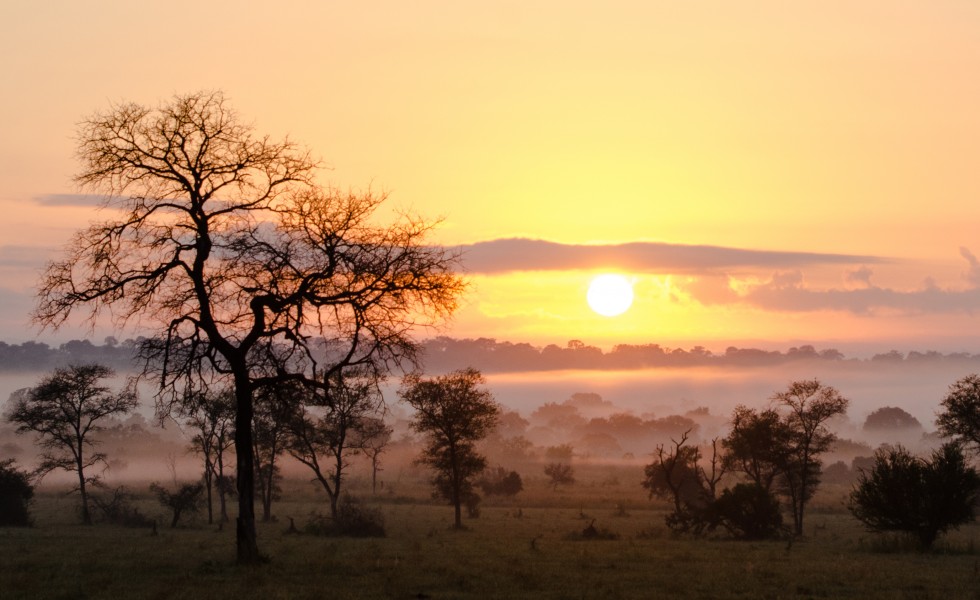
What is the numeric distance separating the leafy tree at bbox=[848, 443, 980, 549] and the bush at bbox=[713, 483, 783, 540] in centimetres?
851

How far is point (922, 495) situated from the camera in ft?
140

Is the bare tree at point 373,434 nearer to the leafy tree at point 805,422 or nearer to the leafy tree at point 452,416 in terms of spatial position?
the leafy tree at point 452,416

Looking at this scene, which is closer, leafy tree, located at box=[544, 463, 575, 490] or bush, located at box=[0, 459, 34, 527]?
bush, located at box=[0, 459, 34, 527]

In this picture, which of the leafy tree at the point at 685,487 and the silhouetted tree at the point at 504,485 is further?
the silhouetted tree at the point at 504,485

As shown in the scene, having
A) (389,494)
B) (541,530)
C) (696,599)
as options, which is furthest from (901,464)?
(389,494)

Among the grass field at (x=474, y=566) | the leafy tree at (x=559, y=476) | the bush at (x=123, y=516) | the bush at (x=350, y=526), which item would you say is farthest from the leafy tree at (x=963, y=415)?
the leafy tree at (x=559, y=476)

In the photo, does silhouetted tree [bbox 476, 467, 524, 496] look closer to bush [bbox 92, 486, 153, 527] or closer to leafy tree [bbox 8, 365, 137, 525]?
bush [bbox 92, 486, 153, 527]

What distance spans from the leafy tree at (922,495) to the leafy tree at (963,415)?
57.7 ft

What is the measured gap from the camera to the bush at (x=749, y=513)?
52.4m

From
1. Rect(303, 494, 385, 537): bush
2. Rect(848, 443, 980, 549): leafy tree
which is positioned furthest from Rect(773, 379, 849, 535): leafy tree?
Rect(303, 494, 385, 537): bush

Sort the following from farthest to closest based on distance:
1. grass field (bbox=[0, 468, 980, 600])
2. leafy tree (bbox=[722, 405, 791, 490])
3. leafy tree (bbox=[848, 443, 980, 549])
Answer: leafy tree (bbox=[722, 405, 791, 490]), leafy tree (bbox=[848, 443, 980, 549]), grass field (bbox=[0, 468, 980, 600])

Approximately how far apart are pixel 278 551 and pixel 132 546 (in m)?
7.14

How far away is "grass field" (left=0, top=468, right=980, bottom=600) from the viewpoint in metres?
26.2

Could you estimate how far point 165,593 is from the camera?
81.3ft
